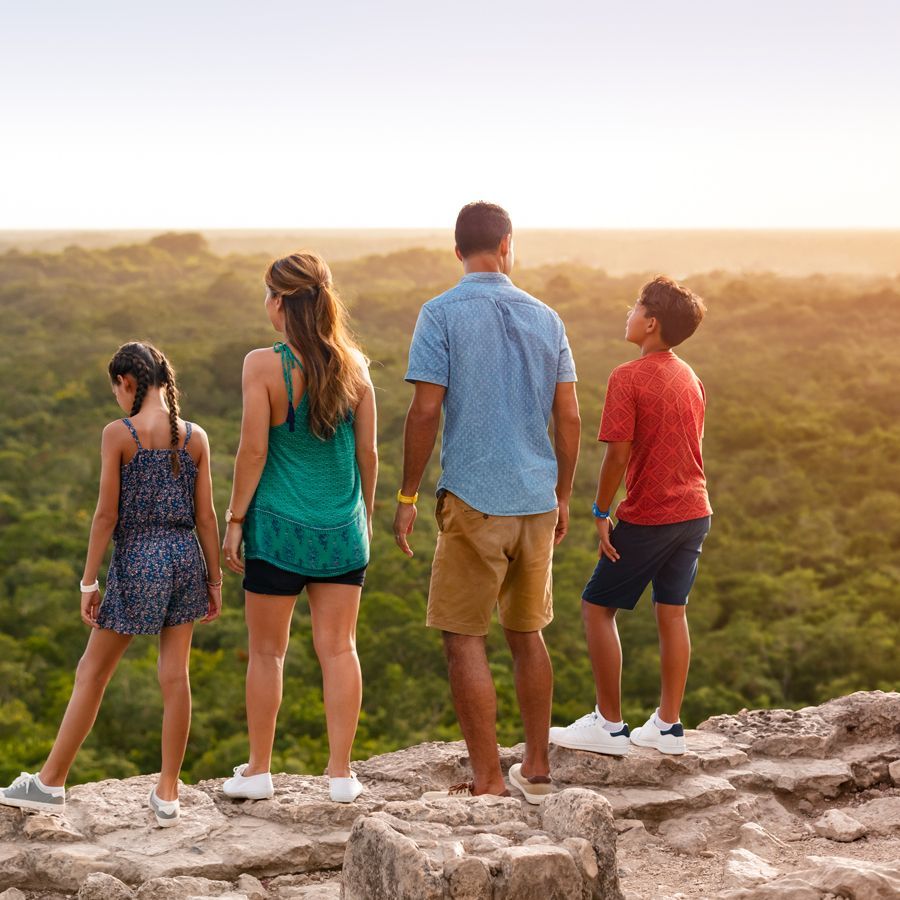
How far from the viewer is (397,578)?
29.5 metres

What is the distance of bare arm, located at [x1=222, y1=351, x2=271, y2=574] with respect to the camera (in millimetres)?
3096

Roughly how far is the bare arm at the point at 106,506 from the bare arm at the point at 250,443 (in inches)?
12.4

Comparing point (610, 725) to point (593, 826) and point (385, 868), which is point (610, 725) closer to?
point (593, 826)

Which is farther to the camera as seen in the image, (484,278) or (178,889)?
(484,278)

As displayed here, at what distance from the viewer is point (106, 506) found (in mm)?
3156

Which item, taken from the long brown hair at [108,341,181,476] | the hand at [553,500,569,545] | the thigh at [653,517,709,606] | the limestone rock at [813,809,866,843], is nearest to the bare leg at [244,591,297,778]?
the long brown hair at [108,341,181,476]

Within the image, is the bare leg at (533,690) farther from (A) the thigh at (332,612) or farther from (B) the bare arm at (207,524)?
(B) the bare arm at (207,524)

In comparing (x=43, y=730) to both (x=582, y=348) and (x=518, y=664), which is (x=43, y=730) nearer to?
(x=518, y=664)

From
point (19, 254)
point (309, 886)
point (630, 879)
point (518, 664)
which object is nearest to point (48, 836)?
point (309, 886)

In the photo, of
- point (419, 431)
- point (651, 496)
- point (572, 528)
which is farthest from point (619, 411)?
point (572, 528)

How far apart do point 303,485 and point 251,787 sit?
0.90m

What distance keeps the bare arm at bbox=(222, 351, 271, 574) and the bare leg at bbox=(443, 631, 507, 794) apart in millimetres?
658

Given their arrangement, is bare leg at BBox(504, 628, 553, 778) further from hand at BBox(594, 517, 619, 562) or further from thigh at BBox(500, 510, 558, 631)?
hand at BBox(594, 517, 619, 562)

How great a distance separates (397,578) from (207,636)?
490 centimetres
